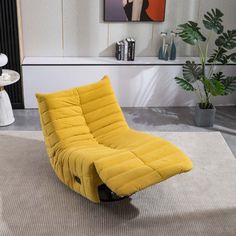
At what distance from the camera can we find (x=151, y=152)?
306cm

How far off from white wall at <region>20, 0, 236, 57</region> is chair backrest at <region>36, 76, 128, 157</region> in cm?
124

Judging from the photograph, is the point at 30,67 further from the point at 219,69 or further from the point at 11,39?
the point at 219,69

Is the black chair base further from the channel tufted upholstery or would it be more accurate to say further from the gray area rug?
the channel tufted upholstery

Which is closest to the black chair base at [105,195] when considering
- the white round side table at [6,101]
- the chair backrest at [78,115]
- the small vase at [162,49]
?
the chair backrest at [78,115]

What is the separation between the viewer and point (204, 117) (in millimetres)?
4402

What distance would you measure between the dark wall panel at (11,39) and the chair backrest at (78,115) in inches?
50.0

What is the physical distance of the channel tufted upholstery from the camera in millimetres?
2805

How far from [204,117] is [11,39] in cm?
213

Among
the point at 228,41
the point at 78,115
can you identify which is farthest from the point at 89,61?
the point at 228,41

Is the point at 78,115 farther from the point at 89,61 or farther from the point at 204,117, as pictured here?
the point at 204,117

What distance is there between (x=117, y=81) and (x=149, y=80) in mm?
351

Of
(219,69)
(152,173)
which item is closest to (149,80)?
(219,69)

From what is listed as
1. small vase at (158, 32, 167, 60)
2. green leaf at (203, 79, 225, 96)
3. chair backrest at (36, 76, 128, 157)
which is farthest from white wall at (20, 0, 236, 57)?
chair backrest at (36, 76, 128, 157)

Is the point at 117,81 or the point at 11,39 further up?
the point at 11,39
